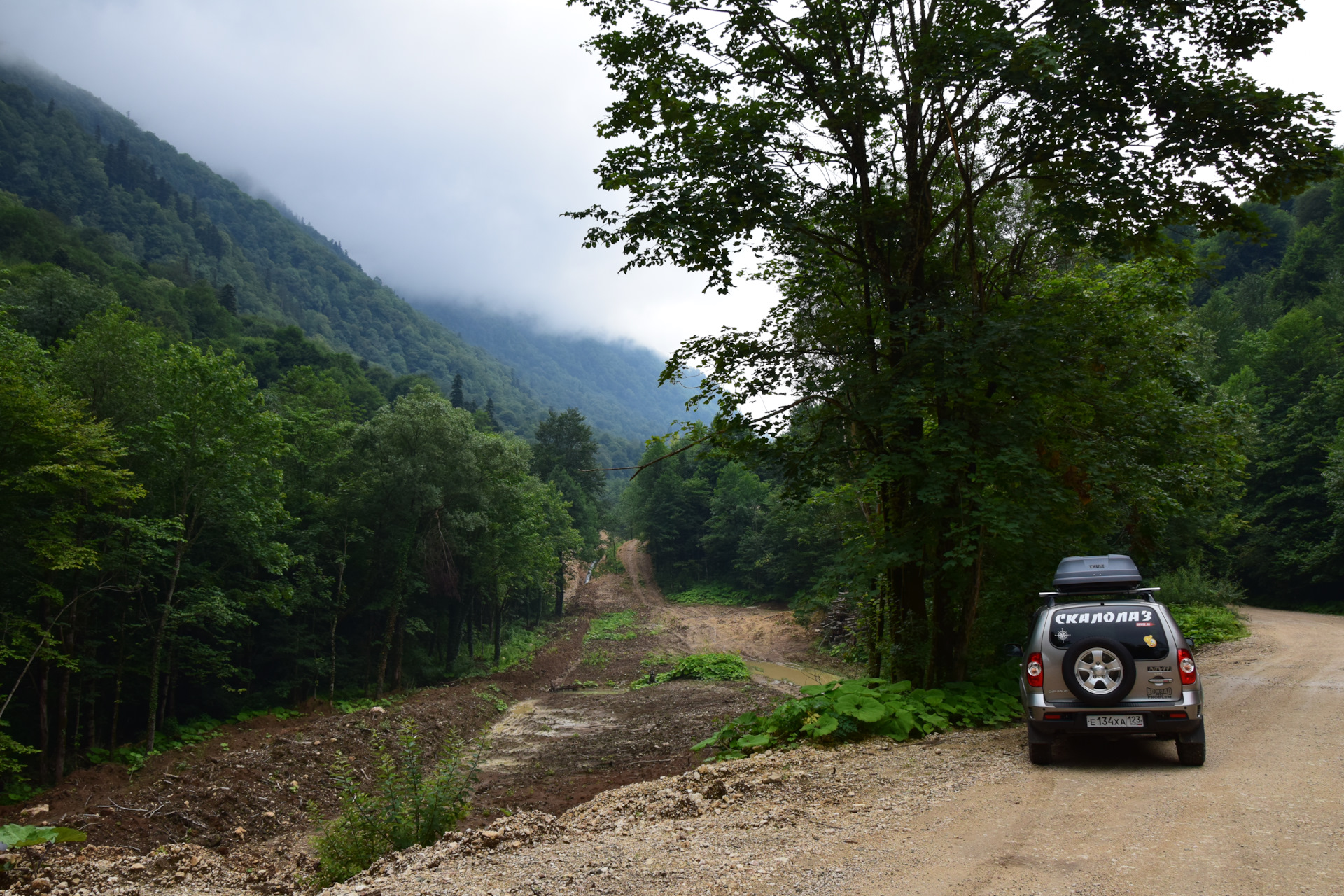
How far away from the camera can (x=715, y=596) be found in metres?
63.9

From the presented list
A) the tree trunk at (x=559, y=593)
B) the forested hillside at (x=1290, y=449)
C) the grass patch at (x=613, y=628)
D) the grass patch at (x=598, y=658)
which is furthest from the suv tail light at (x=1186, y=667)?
the tree trunk at (x=559, y=593)

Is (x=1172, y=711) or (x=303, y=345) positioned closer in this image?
(x=1172, y=711)

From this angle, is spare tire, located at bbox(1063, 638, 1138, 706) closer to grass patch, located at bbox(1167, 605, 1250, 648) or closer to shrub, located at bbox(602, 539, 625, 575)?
grass patch, located at bbox(1167, 605, 1250, 648)

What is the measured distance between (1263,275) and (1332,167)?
72.5 metres

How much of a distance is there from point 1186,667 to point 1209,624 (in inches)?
609

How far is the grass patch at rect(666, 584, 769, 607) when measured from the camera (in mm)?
60938

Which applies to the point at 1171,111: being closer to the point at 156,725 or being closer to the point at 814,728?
the point at 814,728

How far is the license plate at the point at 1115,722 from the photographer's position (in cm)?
686

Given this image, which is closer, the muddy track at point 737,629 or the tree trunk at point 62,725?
the tree trunk at point 62,725

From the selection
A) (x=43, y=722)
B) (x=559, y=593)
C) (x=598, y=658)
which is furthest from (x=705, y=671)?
(x=559, y=593)

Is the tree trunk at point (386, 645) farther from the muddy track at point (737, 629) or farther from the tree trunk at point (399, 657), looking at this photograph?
the muddy track at point (737, 629)

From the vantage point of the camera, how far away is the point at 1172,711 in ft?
22.3

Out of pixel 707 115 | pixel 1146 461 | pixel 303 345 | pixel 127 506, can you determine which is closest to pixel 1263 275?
pixel 1146 461

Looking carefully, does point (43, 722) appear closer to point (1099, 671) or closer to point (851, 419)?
point (851, 419)
